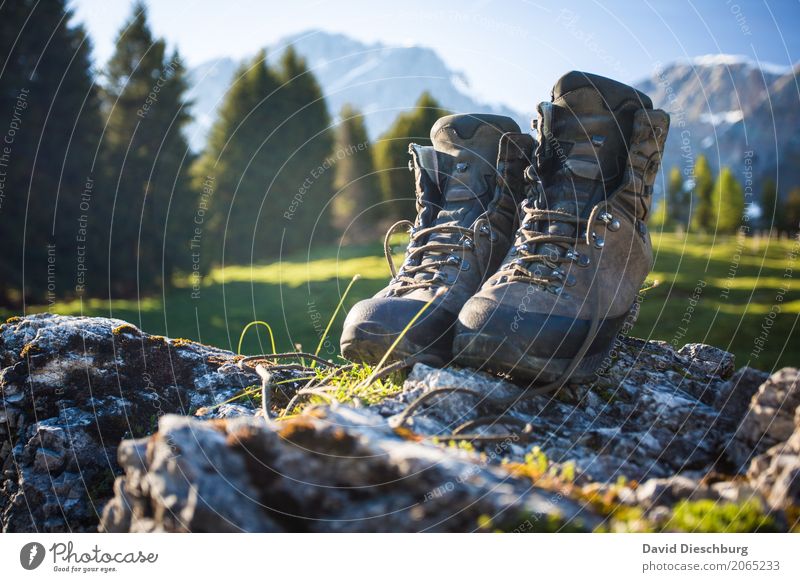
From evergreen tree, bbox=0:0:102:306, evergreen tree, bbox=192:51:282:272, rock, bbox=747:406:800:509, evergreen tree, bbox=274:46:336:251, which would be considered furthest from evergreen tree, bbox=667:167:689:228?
rock, bbox=747:406:800:509

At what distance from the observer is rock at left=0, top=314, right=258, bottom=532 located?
8.46ft

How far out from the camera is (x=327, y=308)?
17.3 meters

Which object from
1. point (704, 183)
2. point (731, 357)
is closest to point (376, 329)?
point (731, 357)

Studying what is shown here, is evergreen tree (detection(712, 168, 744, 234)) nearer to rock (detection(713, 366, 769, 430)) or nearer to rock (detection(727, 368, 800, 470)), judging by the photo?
rock (detection(713, 366, 769, 430))

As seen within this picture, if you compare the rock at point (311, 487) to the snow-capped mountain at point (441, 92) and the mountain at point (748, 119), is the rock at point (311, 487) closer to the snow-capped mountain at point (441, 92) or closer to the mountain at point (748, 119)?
the snow-capped mountain at point (441, 92)

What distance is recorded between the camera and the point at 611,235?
2984mm

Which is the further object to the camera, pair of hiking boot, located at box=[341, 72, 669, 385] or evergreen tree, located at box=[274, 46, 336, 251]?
evergreen tree, located at box=[274, 46, 336, 251]

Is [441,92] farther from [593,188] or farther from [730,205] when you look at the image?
[593,188]

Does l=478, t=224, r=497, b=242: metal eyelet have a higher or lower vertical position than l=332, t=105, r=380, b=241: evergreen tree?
lower

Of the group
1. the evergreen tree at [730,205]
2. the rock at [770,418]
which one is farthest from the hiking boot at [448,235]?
the evergreen tree at [730,205]
